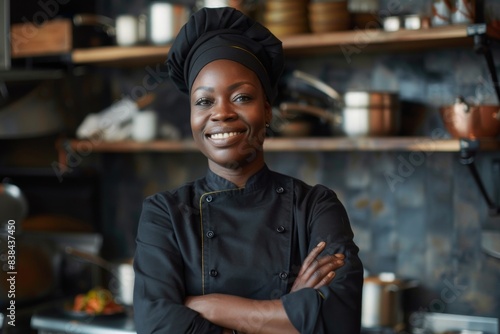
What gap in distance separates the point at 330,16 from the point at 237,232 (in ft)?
4.63

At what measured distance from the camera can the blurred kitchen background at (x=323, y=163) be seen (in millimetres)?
2703

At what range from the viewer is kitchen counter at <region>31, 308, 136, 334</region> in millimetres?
2734

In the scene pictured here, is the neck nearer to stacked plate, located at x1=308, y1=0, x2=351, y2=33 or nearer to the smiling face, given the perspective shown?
the smiling face

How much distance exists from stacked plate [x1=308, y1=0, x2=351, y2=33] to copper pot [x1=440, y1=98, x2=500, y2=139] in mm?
505

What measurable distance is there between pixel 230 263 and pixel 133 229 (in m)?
2.12

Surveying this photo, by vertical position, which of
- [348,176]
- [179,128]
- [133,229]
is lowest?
[133,229]

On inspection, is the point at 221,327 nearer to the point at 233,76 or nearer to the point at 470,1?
the point at 233,76


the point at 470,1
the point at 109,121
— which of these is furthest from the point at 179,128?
the point at 470,1

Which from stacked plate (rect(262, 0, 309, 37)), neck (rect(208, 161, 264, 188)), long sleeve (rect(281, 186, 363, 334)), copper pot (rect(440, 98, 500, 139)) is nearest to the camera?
long sleeve (rect(281, 186, 363, 334))

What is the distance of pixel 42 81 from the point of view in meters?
3.35

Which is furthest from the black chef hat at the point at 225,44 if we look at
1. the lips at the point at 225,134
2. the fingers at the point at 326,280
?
the fingers at the point at 326,280

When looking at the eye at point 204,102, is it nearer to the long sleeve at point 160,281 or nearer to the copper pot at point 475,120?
the long sleeve at point 160,281

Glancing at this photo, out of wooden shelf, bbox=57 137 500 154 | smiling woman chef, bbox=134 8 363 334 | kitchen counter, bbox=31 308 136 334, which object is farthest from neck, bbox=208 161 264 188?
kitchen counter, bbox=31 308 136 334

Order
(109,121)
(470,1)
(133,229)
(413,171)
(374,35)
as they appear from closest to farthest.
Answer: (470,1) → (374,35) → (413,171) → (109,121) → (133,229)
